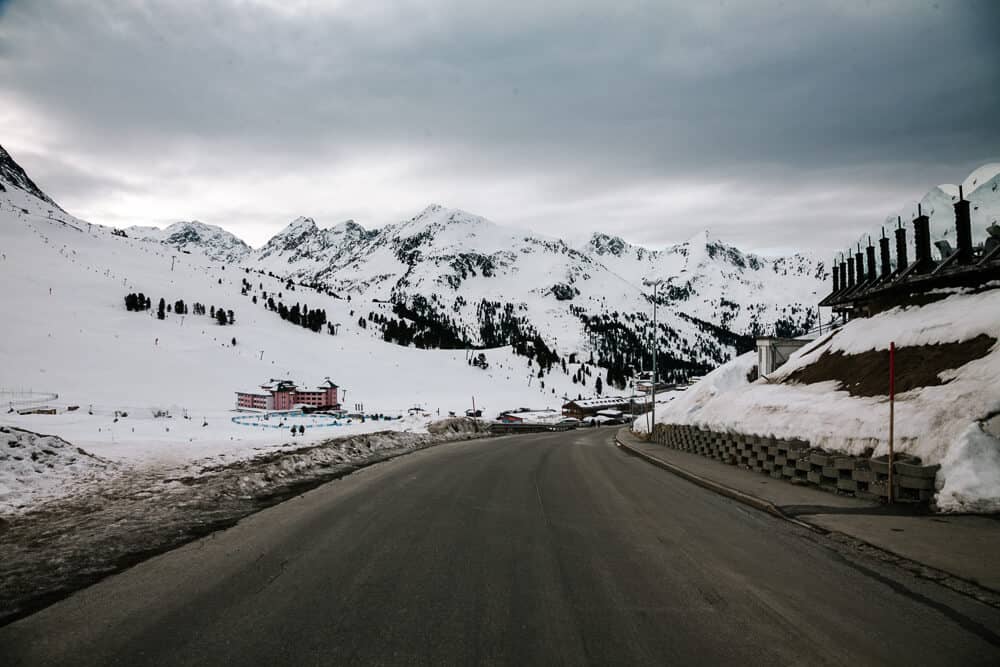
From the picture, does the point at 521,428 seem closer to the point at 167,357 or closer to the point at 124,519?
the point at 124,519

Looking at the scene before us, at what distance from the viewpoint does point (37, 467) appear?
423 inches

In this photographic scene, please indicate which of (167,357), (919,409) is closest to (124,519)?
(919,409)

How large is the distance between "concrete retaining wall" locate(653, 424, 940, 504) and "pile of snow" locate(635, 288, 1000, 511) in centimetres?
22

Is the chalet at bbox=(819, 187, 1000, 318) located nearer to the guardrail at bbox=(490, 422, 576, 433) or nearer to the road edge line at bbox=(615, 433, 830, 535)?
the road edge line at bbox=(615, 433, 830, 535)

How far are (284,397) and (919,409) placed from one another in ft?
285

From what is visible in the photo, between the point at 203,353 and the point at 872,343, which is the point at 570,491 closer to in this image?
the point at 872,343

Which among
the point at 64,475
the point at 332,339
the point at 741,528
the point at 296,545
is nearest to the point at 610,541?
the point at 741,528

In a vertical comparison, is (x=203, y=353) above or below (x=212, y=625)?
above

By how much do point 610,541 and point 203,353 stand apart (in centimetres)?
10422

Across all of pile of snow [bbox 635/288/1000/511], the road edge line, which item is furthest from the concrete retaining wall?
the road edge line

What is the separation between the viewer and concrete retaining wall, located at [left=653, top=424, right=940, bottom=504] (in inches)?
345

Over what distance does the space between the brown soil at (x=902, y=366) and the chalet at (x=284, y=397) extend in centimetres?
7504

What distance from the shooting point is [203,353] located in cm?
9550

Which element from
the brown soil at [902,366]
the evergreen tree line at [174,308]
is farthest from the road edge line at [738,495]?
the evergreen tree line at [174,308]
